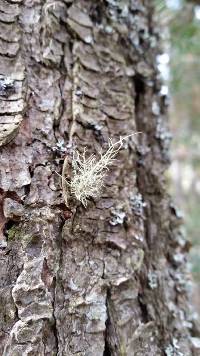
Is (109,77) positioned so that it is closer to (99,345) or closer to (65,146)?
(65,146)

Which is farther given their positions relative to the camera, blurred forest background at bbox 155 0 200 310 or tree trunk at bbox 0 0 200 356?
blurred forest background at bbox 155 0 200 310

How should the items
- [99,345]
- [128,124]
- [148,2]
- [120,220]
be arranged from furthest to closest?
1. [148,2]
2. [128,124]
3. [120,220]
4. [99,345]

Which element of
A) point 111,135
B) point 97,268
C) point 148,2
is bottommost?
point 97,268

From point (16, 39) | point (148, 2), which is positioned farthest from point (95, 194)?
point (148, 2)

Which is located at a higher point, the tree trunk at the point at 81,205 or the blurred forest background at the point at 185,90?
the blurred forest background at the point at 185,90

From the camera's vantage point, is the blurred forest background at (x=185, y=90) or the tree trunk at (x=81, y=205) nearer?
the tree trunk at (x=81, y=205)
